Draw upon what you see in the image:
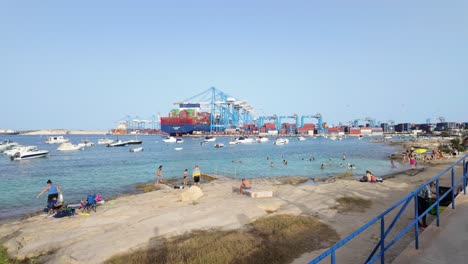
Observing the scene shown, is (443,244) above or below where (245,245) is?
above

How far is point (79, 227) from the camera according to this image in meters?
11.5

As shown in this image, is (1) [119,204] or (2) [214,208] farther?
(1) [119,204]

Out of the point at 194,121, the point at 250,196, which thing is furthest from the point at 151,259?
the point at 194,121

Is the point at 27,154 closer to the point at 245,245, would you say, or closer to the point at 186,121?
the point at 245,245

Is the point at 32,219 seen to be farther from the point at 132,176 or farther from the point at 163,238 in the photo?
the point at 132,176

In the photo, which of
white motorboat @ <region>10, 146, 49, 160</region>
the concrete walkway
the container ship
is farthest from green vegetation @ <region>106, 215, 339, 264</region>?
the container ship

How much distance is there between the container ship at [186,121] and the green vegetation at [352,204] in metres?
140

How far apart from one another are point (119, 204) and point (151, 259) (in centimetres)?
848

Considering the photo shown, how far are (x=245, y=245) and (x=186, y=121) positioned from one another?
145 metres

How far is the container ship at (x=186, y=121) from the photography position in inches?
5974

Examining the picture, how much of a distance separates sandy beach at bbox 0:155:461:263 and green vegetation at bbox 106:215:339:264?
46 cm

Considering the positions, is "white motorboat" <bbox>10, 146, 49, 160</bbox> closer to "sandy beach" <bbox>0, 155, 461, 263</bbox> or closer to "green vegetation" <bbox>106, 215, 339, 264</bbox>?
"sandy beach" <bbox>0, 155, 461, 263</bbox>

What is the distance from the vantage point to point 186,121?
152 metres

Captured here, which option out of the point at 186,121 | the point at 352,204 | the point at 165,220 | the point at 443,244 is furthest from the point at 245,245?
the point at 186,121
